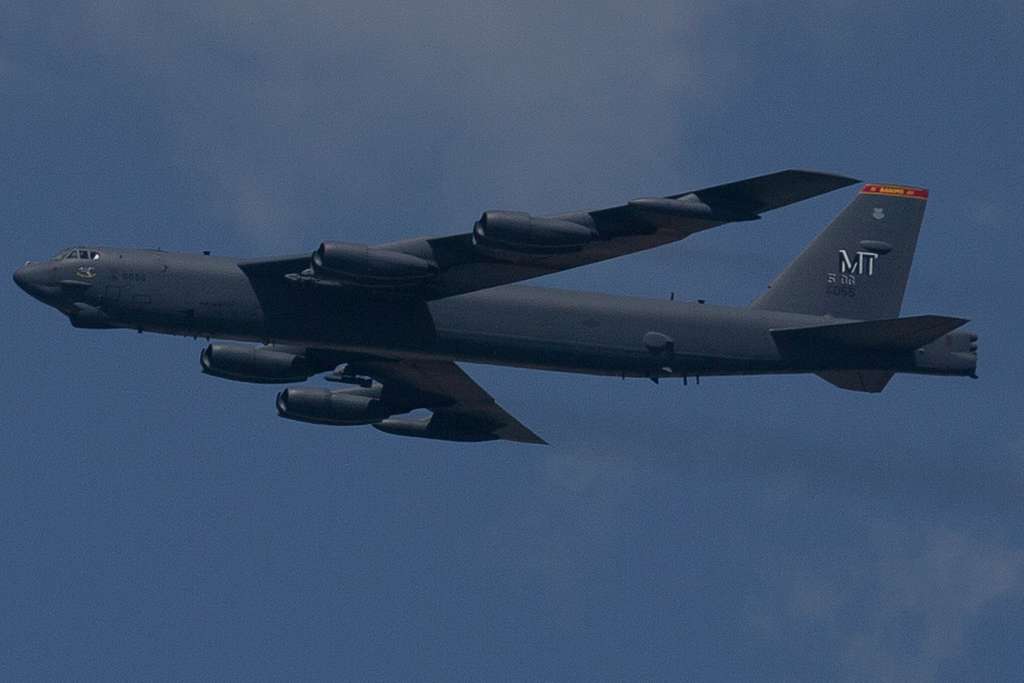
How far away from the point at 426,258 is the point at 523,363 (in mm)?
4108

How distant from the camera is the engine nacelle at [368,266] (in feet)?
169

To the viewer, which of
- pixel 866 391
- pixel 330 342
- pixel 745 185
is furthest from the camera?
pixel 866 391

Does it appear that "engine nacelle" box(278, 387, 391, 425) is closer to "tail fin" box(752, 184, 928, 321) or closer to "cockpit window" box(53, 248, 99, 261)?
"cockpit window" box(53, 248, 99, 261)

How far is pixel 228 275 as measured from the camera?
Result: 2092 inches

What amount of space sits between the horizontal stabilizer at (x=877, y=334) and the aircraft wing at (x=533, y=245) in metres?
5.74

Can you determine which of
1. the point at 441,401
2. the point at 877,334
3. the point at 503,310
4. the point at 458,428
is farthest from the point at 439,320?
the point at 877,334

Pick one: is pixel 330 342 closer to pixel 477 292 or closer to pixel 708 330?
pixel 477 292

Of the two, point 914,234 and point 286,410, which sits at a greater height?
point 914,234

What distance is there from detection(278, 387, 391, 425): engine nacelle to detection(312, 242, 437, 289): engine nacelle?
668 cm

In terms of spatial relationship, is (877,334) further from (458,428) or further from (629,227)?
(458,428)

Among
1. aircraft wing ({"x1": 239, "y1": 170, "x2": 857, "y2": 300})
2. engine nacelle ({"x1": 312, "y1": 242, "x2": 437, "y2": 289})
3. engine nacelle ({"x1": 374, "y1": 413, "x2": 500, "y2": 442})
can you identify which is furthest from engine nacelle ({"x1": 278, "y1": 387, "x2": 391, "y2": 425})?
engine nacelle ({"x1": 312, "y1": 242, "x2": 437, "y2": 289})

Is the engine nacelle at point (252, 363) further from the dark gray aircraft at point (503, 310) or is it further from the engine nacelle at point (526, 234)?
the engine nacelle at point (526, 234)

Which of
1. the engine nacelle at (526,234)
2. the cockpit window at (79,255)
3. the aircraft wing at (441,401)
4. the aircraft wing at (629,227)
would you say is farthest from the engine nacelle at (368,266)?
the cockpit window at (79,255)

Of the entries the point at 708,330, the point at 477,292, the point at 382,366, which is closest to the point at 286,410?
the point at 382,366
